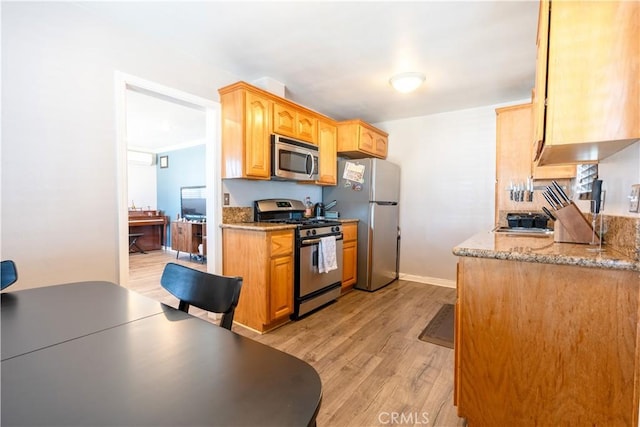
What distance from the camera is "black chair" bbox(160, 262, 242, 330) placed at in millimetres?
1054

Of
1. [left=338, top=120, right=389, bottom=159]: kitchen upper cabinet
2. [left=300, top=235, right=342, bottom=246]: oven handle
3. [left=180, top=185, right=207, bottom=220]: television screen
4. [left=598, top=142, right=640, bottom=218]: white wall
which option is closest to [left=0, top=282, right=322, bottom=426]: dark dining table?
[left=598, top=142, right=640, bottom=218]: white wall

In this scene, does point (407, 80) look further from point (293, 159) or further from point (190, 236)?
point (190, 236)

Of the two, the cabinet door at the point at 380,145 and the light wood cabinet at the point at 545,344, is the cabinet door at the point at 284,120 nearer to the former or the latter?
the cabinet door at the point at 380,145

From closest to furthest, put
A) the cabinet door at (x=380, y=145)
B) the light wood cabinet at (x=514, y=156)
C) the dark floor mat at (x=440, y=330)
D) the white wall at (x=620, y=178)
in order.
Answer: the white wall at (x=620, y=178) → the dark floor mat at (x=440, y=330) → the light wood cabinet at (x=514, y=156) → the cabinet door at (x=380, y=145)

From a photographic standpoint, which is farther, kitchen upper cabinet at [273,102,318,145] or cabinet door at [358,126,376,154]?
cabinet door at [358,126,376,154]

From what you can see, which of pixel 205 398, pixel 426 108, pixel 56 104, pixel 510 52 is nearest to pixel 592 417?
pixel 205 398

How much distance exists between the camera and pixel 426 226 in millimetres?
4141

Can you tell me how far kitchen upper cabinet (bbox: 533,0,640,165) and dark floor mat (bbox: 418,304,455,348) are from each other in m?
1.77

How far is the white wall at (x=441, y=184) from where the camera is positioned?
3.75 meters

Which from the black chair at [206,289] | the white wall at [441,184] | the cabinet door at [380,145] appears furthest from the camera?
the cabinet door at [380,145]

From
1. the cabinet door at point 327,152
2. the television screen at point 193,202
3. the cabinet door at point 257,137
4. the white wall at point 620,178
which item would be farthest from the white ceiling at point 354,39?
the television screen at point 193,202

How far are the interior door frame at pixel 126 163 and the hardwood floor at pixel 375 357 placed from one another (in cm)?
81

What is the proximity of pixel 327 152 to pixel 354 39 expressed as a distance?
161 centimetres

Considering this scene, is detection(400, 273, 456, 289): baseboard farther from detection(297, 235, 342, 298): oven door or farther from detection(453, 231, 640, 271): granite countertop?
detection(453, 231, 640, 271): granite countertop
